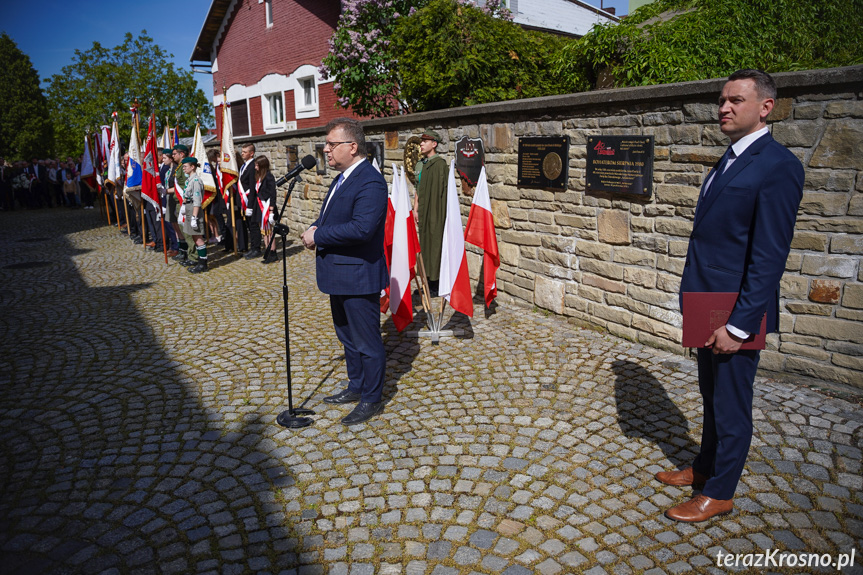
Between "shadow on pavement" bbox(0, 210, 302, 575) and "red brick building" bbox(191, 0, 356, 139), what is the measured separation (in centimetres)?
1462

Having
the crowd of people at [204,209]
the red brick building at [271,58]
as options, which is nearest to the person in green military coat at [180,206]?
the crowd of people at [204,209]

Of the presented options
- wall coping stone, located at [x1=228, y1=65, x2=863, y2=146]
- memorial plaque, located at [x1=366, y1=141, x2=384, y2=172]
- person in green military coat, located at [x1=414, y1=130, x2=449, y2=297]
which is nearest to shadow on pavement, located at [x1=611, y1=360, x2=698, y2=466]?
wall coping stone, located at [x1=228, y1=65, x2=863, y2=146]

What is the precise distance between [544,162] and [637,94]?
142cm

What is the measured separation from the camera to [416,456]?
153 inches

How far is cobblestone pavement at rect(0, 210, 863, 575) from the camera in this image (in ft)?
9.82

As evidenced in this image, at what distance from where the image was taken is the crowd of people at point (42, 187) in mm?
22000

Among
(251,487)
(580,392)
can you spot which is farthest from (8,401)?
(580,392)

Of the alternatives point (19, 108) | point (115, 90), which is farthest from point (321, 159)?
point (19, 108)

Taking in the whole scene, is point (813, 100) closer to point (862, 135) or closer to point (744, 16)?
point (862, 135)

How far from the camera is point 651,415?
14.4 ft

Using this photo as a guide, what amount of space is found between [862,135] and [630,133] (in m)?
1.95

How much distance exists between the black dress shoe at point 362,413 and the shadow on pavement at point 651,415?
5.90 feet

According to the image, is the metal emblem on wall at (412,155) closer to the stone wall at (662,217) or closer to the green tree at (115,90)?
the stone wall at (662,217)

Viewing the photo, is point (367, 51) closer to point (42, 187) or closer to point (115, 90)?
point (42, 187)
